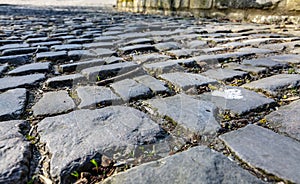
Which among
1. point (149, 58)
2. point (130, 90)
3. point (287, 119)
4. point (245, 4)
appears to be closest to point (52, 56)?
point (149, 58)

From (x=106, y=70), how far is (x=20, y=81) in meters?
0.58

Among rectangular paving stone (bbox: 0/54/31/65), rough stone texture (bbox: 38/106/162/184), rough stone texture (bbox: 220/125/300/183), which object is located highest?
rectangular paving stone (bbox: 0/54/31/65)

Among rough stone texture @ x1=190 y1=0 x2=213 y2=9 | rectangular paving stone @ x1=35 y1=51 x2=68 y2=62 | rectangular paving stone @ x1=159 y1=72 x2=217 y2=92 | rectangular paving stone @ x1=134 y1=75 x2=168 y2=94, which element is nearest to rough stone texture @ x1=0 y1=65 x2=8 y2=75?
rectangular paving stone @ x1=35 y1=51 x2=68 y2=62

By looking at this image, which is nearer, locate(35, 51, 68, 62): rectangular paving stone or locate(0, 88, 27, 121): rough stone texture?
locate(0, 88, 27, 121): rough stone texture

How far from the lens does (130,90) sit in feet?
5.07

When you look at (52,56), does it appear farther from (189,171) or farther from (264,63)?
(189,171)

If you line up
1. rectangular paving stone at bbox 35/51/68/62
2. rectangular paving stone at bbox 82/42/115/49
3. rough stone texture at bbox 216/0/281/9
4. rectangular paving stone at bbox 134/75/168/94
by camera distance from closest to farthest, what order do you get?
1. rectangular paving stone at bbox 134/75/168/94
2. rectangular paving stone at bbox 35/51/68/62
3. rectangular paving stone at bbox 82/42/115/49
4. rough stone texture at bbox 216/0/281/9

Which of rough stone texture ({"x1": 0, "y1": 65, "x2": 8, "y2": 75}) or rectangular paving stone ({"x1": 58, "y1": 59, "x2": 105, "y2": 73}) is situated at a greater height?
rectangular paving stone ({"x1": 58, "y1": 59, "x2": 105, "y2": 73})

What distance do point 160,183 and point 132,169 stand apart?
123 millimetres

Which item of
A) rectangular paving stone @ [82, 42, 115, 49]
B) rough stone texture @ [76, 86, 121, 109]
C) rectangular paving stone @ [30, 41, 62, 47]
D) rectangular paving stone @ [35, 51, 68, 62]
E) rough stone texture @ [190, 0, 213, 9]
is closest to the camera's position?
rough stone texture @ [76, 86, 121, 109]

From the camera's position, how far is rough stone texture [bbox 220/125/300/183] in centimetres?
82

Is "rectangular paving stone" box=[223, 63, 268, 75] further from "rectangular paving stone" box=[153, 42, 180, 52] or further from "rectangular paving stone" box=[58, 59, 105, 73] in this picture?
"rectangular paving stone" box=[58, 59, 105, 73]

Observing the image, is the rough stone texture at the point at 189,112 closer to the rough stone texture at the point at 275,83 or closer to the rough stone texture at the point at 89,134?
the rough stone texture at the point at 89,134

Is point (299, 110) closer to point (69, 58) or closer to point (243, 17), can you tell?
point (69, 58)
